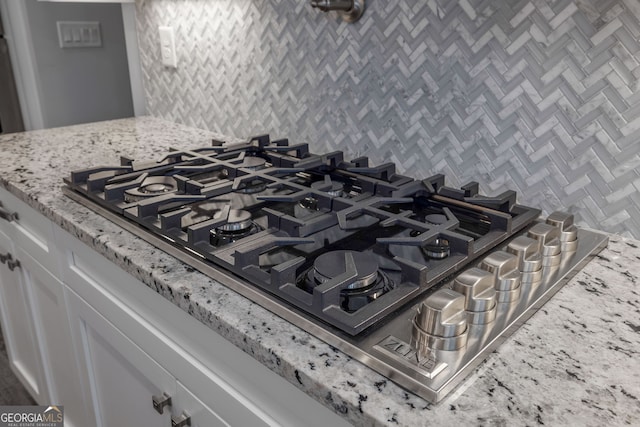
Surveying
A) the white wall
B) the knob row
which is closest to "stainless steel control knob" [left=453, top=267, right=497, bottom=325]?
the knob row

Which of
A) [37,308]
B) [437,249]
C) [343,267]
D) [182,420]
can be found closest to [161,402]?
[182,420]

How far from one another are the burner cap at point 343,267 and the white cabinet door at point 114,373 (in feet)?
1.12

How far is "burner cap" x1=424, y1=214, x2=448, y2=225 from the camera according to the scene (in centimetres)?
90

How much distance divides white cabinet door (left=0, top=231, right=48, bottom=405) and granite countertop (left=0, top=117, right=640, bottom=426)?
679 millimetres

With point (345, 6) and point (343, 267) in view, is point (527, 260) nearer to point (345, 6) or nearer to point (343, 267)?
point (343, 267)

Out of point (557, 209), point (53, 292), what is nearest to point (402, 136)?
point (557, 209)

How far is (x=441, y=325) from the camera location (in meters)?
0.58

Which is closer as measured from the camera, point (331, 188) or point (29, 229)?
point (331, 188)

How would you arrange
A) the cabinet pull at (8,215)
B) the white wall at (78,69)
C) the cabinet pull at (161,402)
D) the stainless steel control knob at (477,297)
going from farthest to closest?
the white wall at (78,69)
the cabinet pull at (8,215)
the cabinet pull at (161,402)
the stainless steel control knob at (477,297)

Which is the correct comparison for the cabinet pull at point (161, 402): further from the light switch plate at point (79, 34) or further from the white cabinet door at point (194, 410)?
the light switch plate at point (79, 34)

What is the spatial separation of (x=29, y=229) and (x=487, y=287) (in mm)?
1136

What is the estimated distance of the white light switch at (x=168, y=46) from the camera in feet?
5.88

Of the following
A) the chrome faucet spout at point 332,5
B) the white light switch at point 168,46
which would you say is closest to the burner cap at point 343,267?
the chrome faucet spout at point 332,5

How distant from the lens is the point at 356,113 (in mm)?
1299
